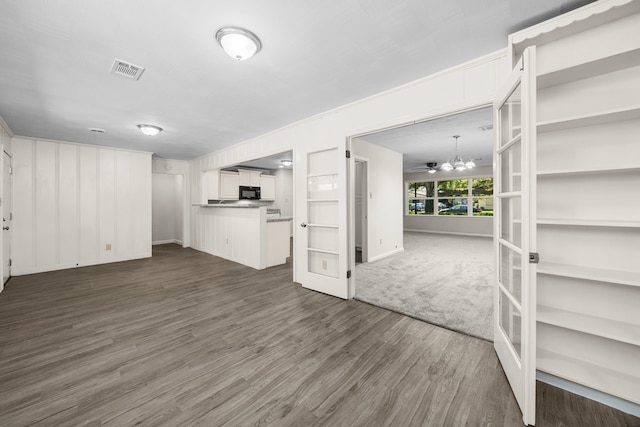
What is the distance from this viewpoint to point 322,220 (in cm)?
371

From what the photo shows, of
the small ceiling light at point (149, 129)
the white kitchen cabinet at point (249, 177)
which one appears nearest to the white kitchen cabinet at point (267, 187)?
the white kitchen cabinet at point (249, 177)

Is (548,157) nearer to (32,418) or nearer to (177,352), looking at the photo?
(177,352)

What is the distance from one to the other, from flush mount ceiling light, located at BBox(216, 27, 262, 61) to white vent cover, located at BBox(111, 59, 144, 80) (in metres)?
1.05

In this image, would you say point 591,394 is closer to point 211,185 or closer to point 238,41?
point 238,41

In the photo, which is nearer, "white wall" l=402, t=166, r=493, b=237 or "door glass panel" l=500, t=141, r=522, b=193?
"door glass panel" l=500, t=141, r=522, b=193

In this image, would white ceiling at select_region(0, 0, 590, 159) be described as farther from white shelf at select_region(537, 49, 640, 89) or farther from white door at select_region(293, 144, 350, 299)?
white door at select_region(293, 144, 350, 299)

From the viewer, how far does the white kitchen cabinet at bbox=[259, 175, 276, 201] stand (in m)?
8.48

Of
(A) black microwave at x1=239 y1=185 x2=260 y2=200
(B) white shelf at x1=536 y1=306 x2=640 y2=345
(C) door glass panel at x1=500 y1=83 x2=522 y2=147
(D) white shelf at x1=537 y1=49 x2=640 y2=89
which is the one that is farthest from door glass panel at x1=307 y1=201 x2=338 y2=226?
(A) black microwave at x1=239 y1=185 x2=260 y2=200

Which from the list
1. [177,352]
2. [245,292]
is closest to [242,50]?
[177,352]

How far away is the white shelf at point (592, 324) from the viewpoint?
57.8 inches

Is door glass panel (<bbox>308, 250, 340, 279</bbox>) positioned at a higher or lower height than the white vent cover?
lower

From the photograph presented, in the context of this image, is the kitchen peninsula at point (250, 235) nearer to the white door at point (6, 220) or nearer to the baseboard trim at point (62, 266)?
the baseboard trim at point (62, 266)

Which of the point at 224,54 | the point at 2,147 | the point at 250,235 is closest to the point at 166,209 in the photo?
the point at 2,147

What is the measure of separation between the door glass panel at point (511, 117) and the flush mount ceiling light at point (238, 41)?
1.92m
